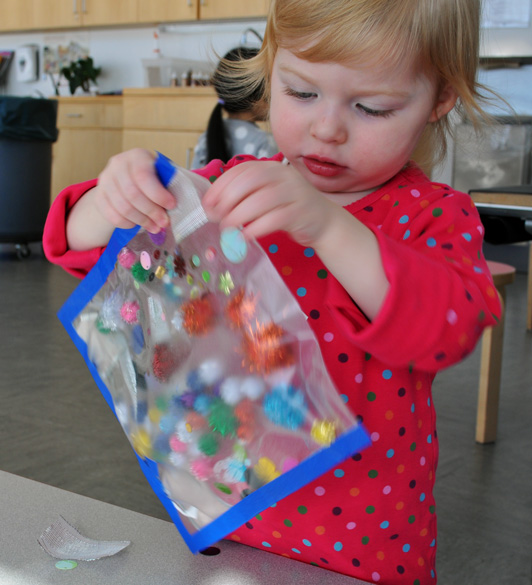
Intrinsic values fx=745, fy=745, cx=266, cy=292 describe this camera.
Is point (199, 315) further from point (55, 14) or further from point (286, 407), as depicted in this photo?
point (55, 14)

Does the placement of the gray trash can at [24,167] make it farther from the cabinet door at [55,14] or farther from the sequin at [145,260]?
the sequin at [145,260]

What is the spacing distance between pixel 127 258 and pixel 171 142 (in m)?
4.55

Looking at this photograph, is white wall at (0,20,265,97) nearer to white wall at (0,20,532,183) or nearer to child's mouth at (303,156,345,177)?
white wall at (0,20,532,183)

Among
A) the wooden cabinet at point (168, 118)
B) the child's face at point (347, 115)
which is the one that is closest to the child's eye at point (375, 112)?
the child's face at point (347, 115)

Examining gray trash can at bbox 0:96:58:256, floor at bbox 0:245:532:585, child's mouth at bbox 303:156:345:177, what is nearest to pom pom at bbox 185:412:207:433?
child's mouth at bbox 303:156:345:177

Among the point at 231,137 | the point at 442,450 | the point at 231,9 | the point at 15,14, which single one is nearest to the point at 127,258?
the point at 442,450

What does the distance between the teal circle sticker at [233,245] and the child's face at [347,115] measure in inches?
5.0

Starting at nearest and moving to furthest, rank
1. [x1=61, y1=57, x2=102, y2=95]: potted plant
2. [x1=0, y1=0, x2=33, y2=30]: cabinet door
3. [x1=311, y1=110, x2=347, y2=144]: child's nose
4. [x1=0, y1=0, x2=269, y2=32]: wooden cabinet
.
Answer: [x1=311, y1=110, x2=347, y2=144]: child's nose, [x1=0, y1=0, x2=269, y2=32]: wooden cabinet, [x1=61, y1=57, x2=102, y2=95]: potted plant, [x1=0, y1=0, x2=33, y2=30]: cabinet door

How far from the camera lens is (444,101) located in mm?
599

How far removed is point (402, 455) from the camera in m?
0.60

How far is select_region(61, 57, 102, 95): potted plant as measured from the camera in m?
5.61

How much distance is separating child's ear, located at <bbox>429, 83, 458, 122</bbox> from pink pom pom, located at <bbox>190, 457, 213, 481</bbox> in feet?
1.05

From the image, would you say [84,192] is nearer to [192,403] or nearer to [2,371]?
[192,403]

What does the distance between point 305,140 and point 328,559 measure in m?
0.33
